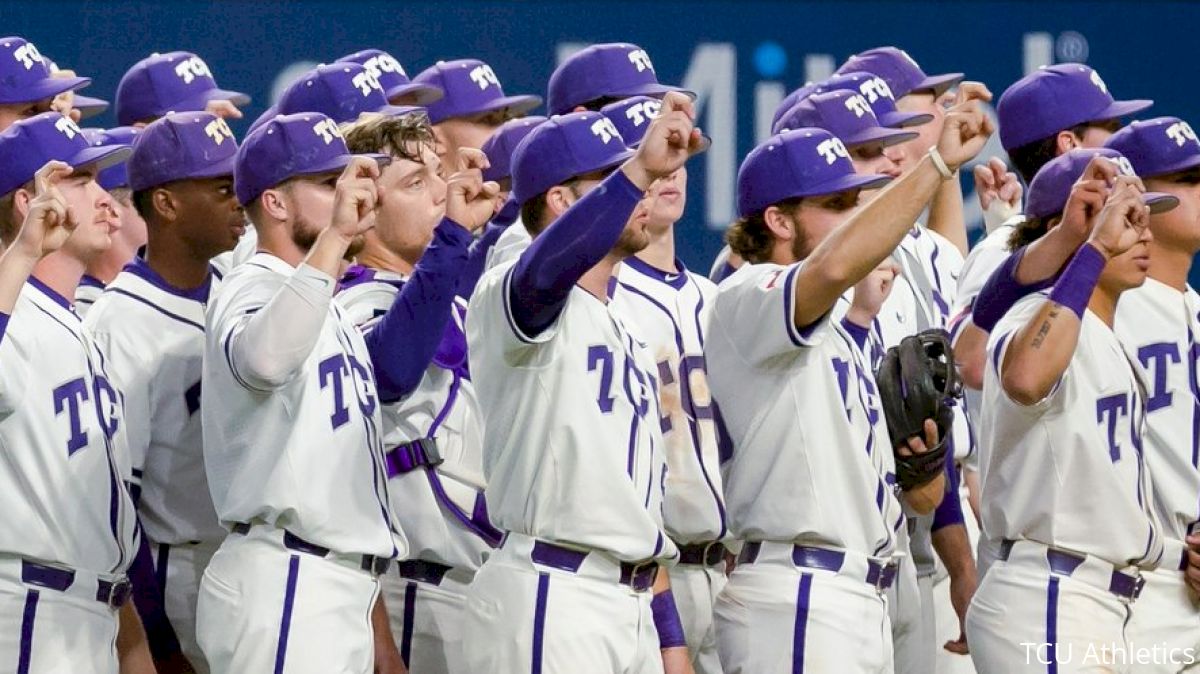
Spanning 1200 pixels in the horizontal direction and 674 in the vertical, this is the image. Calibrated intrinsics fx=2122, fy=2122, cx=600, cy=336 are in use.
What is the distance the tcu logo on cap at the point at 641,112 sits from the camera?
488 centimetres

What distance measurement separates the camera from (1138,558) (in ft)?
14.6

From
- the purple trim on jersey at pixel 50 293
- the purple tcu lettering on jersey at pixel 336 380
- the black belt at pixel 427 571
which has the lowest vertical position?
the black belt at pixel 427 571

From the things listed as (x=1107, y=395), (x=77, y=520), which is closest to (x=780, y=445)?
(x=1107, y=395)

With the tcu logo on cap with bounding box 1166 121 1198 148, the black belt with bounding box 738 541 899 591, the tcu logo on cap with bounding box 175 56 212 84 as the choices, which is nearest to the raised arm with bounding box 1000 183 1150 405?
the black belt with bounding box 738 541 899 591

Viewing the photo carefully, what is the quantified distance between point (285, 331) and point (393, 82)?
2.18 metres

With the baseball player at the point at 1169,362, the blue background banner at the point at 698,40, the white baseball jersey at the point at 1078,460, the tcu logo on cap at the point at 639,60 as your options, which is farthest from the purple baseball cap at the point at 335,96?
the blue background banner at the point at 698,40

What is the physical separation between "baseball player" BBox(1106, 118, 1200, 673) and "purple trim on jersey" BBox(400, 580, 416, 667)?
152 centimetres

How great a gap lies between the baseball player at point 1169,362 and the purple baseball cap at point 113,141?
91.1 inches

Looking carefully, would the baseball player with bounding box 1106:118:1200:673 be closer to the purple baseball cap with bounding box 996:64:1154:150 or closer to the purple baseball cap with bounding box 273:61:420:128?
the purple baseball cap with bounding box 996:64:1154:150

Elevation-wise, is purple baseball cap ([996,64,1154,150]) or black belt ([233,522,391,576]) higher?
purple baseball cap ([996,64,1154,150])

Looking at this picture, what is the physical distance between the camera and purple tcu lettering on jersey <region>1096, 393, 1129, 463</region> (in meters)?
4.47

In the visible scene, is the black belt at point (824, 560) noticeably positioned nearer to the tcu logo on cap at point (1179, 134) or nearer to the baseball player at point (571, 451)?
the baseball player at point (571, 451)

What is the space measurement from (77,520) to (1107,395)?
213 cm

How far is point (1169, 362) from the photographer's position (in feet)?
15.5
